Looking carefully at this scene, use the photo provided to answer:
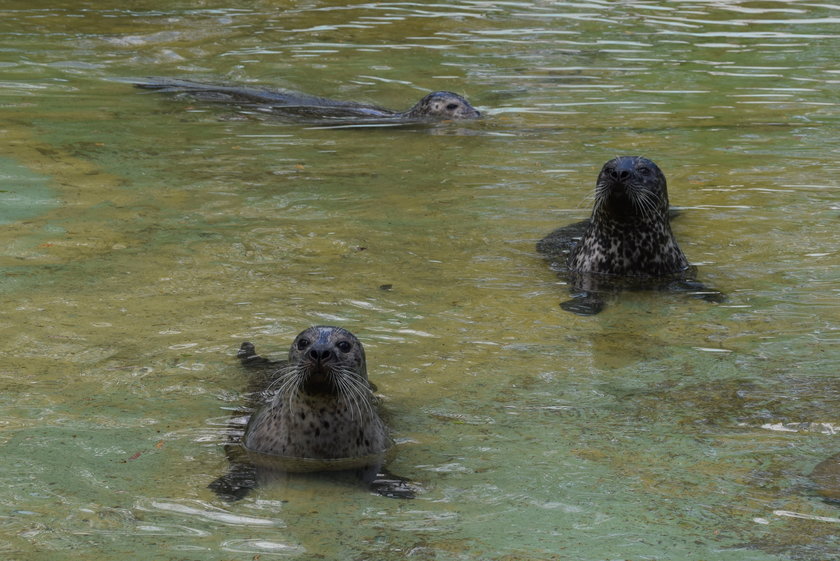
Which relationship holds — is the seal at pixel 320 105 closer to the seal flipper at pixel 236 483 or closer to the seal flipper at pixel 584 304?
the seal flipper at pixel 584 304

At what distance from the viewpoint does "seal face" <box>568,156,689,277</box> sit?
9367mm

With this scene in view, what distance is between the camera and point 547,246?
391 inches

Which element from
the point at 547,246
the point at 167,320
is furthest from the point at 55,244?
the point at 547,246

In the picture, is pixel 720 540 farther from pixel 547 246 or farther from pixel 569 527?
pixel 547 246

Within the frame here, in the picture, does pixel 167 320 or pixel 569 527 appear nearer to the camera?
pixel 569 527

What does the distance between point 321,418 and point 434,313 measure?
229 cm

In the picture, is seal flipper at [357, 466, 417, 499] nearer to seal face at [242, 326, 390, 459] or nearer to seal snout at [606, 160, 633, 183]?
seal face at [242, 326, 390, 459]

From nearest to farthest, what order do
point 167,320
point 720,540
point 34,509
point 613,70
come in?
point 720,540
point 34,509
point 167,320
point 613,70

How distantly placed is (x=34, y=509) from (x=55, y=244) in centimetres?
448

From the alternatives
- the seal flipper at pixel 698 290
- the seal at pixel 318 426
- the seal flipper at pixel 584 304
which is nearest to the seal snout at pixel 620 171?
the seal flipper at pixel 698 290

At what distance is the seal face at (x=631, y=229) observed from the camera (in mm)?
9367

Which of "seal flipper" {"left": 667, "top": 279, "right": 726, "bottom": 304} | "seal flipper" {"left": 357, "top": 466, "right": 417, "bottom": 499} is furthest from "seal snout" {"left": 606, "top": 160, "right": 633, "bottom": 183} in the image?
"seal flipper" {"left": 357, "top": 466, "right": 417, "bottom": 499}

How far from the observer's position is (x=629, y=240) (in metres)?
9.44

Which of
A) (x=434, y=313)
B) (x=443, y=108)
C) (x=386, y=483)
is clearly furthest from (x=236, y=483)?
(x=443, y=108)
